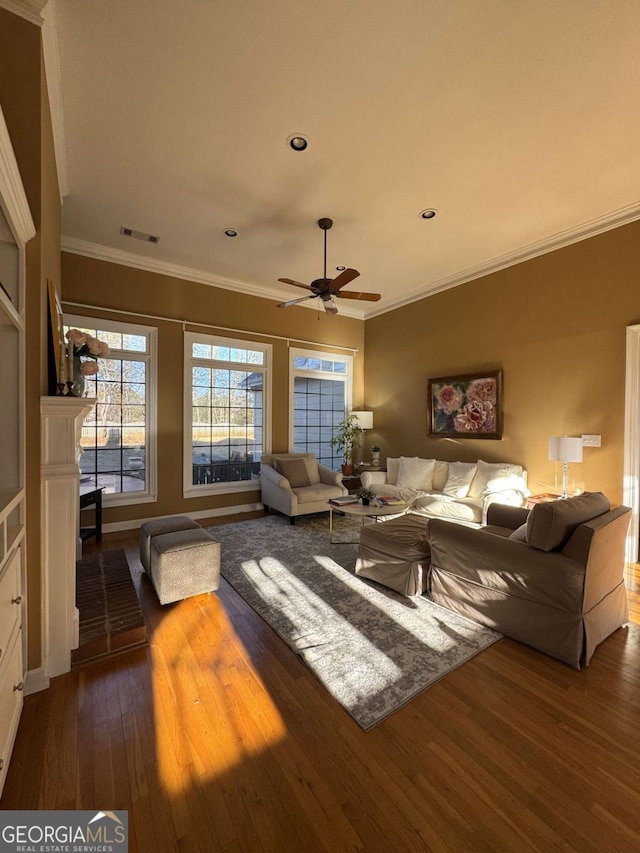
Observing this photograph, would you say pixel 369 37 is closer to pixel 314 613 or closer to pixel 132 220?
pixel 132 220

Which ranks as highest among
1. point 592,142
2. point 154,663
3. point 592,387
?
point 592,142

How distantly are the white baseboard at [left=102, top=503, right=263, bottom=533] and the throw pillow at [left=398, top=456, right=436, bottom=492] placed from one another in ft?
7.37

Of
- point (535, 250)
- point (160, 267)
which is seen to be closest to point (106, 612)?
point (160, 267)

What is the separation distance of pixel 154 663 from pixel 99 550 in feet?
7.32

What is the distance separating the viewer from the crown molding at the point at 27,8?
1.79 m

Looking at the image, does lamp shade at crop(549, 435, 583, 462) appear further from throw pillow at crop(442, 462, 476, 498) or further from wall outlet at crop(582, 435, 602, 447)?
throw pillow at crop(442, 462, 476, 498)

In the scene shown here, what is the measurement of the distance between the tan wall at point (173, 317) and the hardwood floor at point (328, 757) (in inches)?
119

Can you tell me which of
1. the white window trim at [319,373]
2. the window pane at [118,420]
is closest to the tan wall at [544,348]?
the white window trim at [319,373]

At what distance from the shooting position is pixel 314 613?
2.65 m

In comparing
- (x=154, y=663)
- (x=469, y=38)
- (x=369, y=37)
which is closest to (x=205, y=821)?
(x=154, y=663)

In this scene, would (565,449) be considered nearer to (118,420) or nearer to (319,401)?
(319,401)

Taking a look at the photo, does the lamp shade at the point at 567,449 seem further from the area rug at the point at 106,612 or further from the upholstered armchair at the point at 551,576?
the area rug at the point at 106,612

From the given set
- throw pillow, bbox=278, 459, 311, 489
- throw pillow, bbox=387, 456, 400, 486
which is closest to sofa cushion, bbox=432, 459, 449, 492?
throw pillow, bbox=387, 456, 400, 486

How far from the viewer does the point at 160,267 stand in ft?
16.0
